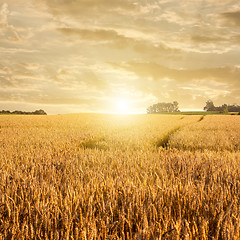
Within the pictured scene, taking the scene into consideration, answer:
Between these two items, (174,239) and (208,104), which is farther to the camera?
(208,104)

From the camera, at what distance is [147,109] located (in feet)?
437

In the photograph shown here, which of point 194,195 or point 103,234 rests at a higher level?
point 194,195

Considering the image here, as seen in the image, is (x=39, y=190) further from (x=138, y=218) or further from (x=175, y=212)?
(x=175, y=212)

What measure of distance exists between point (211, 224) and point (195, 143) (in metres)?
6.18

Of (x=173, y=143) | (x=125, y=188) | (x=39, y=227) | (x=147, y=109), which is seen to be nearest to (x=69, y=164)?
(x=125, y=188)

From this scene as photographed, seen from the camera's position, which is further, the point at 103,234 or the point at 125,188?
the point at 125,188

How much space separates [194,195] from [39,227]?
1.65 m

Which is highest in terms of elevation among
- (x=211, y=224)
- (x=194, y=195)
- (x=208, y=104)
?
(x=208, y=104)

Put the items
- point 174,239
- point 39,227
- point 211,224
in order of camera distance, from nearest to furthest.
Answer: point 174,239 → point 39,227 → point 211,224

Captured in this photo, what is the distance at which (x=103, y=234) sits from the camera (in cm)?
198

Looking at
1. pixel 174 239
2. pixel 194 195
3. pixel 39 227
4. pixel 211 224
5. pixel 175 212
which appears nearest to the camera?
pixel 174 239

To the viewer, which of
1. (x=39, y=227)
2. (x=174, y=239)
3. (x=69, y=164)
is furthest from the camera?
(x=69, y=164)

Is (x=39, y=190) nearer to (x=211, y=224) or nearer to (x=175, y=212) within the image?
(x=175, y=212)

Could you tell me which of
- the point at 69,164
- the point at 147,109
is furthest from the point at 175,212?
the point at 147,109
